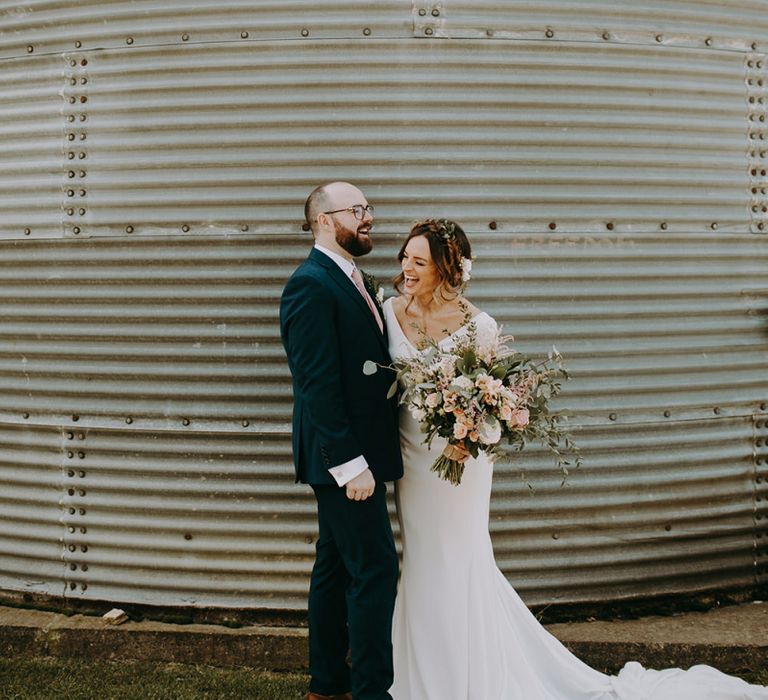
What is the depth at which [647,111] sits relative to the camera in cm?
456

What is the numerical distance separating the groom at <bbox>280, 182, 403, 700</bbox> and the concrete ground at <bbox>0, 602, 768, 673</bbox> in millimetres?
713

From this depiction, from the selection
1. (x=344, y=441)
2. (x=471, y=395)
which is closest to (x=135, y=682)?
(x=344, y=441)

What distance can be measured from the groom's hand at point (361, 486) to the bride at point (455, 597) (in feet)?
1.29

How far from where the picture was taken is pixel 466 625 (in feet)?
11.9

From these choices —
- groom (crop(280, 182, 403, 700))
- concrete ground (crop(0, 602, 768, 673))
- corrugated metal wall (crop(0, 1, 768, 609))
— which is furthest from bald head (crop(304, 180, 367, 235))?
concrete ground (crop(0, 602, 768, 673))

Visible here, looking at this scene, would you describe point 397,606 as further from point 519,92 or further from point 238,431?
point 519,92

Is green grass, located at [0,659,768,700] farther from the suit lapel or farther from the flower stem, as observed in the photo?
the suit lapel

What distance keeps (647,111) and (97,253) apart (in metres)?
3.22

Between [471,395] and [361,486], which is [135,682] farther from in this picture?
[471,395]

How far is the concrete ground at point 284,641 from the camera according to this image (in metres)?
4.25

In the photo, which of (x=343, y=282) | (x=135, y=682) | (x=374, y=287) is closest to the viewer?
(x=343, y=282)

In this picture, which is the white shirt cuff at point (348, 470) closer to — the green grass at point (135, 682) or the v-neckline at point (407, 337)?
the v-neckline at point (407, 337)

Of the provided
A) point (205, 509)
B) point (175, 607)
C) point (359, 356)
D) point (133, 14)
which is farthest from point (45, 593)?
point (133, 14)

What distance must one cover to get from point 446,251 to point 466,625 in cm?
169
